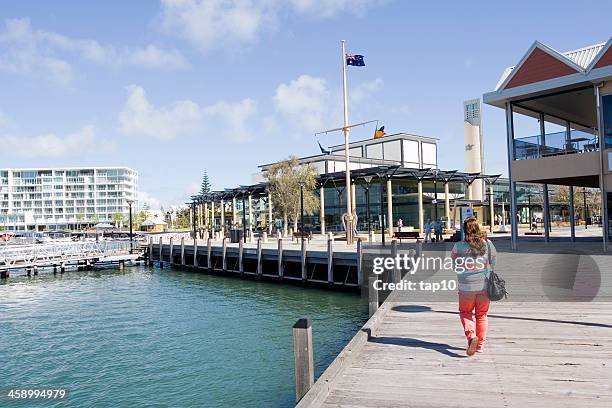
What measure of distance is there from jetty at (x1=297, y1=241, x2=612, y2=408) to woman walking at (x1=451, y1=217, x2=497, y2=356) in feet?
1.34

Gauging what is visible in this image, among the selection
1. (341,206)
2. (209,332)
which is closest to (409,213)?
(341,206)

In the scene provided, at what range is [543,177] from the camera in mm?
20891

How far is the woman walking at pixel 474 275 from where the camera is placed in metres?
6.53

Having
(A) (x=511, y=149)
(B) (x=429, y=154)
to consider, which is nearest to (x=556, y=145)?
(A) (x=511, y=149)

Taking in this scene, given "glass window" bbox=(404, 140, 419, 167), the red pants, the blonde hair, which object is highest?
"glass window" bbox=(404, 140, 419, 167)

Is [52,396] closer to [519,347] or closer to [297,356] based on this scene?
[297,356]

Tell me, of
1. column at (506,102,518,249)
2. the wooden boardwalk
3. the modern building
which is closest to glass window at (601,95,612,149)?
the modern building

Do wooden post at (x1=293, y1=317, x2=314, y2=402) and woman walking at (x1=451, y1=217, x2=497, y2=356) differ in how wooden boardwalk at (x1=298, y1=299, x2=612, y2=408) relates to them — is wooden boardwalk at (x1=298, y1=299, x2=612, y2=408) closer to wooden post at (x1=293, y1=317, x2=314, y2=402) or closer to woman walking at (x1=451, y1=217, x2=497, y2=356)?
wooden post at (x1=293, y1=317, x2=314, y2=402)

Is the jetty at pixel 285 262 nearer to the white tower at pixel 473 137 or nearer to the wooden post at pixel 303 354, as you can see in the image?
the wooden post at pixel 303 354

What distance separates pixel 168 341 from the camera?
47.3 ft

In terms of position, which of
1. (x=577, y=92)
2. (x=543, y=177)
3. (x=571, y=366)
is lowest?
(x=571, y=366)

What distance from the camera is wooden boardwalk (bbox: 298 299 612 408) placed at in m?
5.31

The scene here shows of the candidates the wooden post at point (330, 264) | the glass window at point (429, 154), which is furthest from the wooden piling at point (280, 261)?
the glass window at point (429, 154)

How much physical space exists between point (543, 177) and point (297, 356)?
18.1 meters
